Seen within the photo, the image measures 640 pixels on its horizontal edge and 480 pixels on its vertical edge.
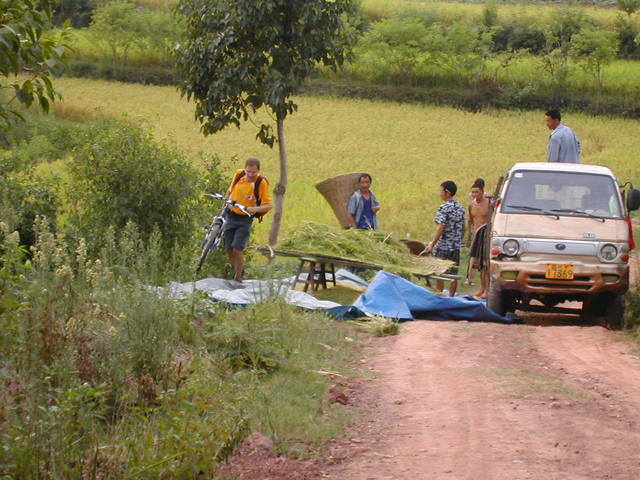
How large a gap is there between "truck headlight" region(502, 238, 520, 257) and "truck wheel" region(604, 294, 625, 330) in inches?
48.7

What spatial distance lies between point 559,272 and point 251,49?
632cm

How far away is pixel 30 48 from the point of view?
4.99 meters

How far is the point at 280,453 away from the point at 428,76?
165ft

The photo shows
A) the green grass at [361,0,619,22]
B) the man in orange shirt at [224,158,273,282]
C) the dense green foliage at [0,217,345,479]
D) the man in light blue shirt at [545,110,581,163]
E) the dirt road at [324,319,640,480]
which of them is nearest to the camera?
the dense green foliage at [0,217,345,479]

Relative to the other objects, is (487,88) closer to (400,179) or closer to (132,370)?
(400,179)

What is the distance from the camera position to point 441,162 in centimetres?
3450

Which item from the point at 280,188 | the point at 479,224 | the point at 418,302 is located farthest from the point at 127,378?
the point at 280,188

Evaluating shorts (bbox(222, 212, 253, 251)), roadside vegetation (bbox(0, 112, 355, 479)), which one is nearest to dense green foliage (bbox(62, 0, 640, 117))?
shorts (bbox(222, 212, 253, 251))

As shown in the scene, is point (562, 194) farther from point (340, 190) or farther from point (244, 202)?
point (340, 190)

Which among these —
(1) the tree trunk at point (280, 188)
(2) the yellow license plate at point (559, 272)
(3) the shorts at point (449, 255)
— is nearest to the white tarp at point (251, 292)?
(2) the yellow license plate at point (559, 272)

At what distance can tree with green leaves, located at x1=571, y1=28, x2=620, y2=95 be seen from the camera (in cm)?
5227

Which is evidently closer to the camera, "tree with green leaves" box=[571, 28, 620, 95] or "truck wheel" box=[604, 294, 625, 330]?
"truck wheel" box=[604, 294, 625, 330]

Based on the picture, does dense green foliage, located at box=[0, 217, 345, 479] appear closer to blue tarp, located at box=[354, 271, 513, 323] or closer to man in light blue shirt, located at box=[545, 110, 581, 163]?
blue tarp, located at box=[354, 271, 513, 323]

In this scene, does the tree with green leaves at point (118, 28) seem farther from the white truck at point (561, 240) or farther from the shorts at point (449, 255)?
the white truck at point (561, 240)
